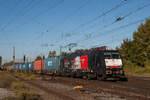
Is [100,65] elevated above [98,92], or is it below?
above

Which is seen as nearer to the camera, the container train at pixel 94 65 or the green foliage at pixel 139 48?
the container train at pixel 94 65

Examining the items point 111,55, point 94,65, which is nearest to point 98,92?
point 111,55

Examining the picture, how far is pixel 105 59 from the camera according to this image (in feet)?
62.5

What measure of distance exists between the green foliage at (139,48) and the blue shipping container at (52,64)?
17.4 m

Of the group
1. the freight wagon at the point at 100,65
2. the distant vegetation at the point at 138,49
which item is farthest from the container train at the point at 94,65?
the distant vegetation at the point at 138,49

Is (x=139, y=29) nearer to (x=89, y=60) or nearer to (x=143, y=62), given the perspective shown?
(x=143, y=62)

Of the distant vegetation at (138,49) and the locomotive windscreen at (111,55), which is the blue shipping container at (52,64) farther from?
the distant vegetation at (138,49)

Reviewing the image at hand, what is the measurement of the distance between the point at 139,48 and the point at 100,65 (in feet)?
76.9

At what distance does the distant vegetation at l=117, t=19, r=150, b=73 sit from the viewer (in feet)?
128

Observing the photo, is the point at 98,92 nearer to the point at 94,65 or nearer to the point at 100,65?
the point at 100,65

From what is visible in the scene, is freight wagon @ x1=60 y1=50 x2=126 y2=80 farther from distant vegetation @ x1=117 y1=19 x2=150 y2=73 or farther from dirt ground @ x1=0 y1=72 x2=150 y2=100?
distant vegetation @ x1=117 y1=19 x2=150 y2=73

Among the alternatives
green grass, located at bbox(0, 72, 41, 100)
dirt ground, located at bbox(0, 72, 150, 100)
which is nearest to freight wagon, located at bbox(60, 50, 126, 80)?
dirt ground, located at bbox(0, 72, 150, 100)

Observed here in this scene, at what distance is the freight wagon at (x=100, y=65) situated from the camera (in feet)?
60.6

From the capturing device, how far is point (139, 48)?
3984 cm
